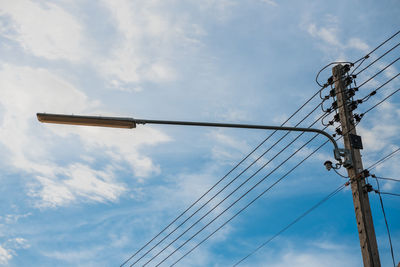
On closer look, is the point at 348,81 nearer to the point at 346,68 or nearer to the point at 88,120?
the point at 346,68

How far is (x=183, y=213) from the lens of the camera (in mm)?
16969

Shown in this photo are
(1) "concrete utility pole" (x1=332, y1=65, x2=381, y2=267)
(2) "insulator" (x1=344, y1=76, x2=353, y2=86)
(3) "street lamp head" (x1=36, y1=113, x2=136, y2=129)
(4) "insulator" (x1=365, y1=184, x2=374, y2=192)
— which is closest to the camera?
(3) "street lamp head" (x1=36, y1=113, x2=136, y2=129)

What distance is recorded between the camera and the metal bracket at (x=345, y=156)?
10.2 metres

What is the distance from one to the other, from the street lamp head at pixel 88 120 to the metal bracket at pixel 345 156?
5.09 meters

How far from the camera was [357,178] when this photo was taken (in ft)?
32.9

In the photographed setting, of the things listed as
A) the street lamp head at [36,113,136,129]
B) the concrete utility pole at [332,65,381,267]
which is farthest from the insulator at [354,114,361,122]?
the street lamp head at [36,113,136,129]

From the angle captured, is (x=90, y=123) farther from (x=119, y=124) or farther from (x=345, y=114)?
(x=345, y=114)

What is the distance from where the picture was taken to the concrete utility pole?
933cm

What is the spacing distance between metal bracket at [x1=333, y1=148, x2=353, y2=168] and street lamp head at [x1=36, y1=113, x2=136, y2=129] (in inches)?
200

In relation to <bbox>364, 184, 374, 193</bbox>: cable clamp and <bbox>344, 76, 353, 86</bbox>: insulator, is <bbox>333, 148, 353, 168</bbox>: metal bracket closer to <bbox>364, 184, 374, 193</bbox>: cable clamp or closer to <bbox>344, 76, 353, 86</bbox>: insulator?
<bbox>364, 184, 374, 193</bbox>: cable clamp

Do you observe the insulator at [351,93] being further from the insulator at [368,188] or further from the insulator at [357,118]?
the insulator at [368,188]

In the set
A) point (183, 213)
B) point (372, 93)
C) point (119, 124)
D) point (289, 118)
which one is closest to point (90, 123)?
point (119, 124)

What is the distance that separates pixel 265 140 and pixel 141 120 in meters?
5.65

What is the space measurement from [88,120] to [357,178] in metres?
6.57
